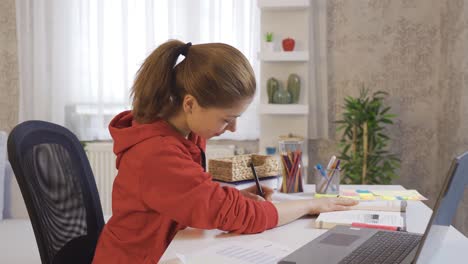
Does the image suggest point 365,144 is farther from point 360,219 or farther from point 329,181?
point 360,219

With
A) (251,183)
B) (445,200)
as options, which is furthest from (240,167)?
(445,200)

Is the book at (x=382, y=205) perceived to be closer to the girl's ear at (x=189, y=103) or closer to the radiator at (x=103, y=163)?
the girl's ear at (x=189, y=103)

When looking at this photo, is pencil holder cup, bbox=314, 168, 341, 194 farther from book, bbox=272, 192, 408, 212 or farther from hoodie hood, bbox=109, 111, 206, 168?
hoodie hood, bbox=109, 111, 206, 168

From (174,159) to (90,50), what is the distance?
2720mm

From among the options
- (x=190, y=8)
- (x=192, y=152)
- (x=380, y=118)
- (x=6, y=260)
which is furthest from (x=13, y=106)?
(x=192, y=152)

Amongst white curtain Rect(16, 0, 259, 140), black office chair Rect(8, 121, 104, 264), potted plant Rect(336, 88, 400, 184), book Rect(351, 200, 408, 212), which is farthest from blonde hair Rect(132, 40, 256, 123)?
white curtain Rect(16, 0, 259, 140)

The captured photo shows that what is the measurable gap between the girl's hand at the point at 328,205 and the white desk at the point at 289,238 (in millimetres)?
26

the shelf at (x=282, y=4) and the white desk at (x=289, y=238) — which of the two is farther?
the shelf at (x=282, y=4)

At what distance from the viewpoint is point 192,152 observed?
126 centimetres

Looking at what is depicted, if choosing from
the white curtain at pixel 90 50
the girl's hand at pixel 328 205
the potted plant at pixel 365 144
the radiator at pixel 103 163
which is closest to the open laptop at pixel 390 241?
the girl's hand at pixel 328 205

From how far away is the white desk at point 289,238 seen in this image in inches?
40.9

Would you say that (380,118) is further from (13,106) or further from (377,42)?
(13,106)

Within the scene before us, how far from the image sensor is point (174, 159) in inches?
44.0

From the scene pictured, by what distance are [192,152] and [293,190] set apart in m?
0.54
